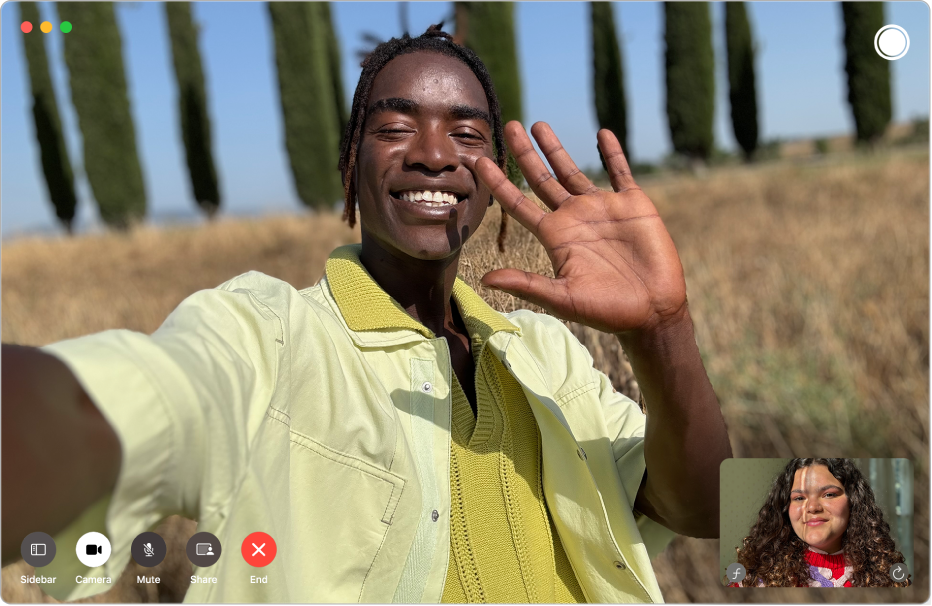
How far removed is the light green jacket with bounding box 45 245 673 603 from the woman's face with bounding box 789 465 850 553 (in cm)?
28

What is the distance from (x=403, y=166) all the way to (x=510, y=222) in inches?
24.5

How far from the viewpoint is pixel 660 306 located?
1.04 meters

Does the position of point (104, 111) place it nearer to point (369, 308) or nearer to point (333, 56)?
point (333, 56)

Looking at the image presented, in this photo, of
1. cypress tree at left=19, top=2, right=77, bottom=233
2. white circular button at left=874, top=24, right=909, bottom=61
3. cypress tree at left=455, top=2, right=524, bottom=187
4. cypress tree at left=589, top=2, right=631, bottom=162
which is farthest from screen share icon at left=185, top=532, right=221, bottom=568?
cypress tree at left=19, top=2, right=77, bottom=233

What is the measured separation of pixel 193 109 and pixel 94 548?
45.2 ft

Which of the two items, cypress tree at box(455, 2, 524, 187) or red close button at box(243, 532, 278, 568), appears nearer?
red close button at box(243, 532, 278, 568)

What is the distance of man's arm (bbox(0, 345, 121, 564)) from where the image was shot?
2.06ft

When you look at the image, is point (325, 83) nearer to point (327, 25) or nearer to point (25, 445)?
point (327, 25)

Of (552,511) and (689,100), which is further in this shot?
(689,100)

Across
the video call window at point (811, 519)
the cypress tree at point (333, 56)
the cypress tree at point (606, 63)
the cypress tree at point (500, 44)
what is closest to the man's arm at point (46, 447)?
the video call window at point (811, 519)

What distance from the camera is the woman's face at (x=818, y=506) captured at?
1.26m

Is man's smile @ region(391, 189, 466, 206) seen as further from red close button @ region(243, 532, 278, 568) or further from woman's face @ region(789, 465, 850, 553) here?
woman's face @ region(789, 465, 850, 553)

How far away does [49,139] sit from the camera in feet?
41.1

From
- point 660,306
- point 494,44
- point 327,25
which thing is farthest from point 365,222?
point 327,25
